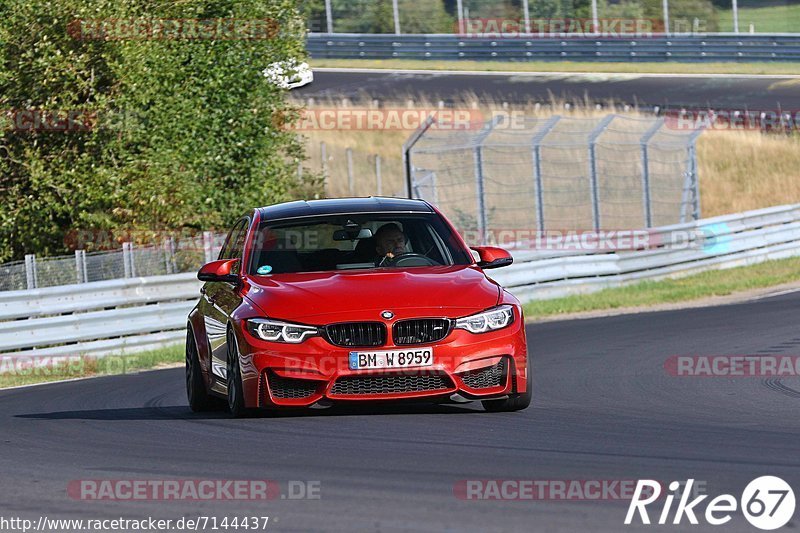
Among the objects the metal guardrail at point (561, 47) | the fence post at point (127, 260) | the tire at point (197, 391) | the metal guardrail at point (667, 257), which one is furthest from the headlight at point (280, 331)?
the metal guardrail at point (561, 47)

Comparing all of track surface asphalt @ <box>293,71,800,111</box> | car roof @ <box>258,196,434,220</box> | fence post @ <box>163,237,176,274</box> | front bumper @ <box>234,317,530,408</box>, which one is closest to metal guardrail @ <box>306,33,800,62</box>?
track surface asphalt @ <box>293,71,800,111</box>

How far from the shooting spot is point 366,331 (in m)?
9.16

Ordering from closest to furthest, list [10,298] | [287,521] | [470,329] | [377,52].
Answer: [287,521] < [470,329] < [10,298] < [377,52]

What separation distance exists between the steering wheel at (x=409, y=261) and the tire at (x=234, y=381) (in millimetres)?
1236

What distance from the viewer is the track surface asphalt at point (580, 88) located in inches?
1625

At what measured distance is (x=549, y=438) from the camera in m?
8.20

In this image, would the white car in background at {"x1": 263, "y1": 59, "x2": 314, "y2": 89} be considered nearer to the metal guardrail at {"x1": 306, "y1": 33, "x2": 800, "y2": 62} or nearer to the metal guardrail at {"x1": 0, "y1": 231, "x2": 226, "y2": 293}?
the metal guardrail at {"x1": 0, "y1": 231, "x2": 226, "y2": 293}

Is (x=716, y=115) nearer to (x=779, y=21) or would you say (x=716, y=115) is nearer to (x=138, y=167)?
(x=779, y=21)

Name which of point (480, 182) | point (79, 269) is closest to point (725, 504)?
point (79, 269)

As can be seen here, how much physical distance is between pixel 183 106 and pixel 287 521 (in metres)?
18.9

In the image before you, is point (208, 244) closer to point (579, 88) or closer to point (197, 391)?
point (197, 391)

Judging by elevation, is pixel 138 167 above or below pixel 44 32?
below

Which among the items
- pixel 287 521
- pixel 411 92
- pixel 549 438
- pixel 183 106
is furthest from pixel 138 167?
pixel 411 92

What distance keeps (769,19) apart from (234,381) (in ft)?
134
